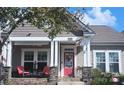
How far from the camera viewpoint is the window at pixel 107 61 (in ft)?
77.7

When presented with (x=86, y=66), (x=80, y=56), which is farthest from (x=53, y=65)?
(x=80, y=56)

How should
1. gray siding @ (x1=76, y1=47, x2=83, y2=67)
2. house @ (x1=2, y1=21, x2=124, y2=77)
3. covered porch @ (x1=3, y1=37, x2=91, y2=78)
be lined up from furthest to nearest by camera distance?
gray siding @ (x1=76, y1=47, x2=83, y2=67) → covered porch @ (x1=3, y1=37, x2=91, y2=78) → house @ (x1=2, y1=21, x2=124, y2=77)

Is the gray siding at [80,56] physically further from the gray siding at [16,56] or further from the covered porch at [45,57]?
the gray siding at [16,56]

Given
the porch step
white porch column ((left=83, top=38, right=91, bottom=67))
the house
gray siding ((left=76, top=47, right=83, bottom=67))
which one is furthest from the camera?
gray siding ((left=76, top=47, right=83, bottom=67))

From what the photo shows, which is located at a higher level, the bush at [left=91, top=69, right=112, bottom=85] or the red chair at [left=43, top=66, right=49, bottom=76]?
the red chair at [left=43, top=66, right=49, bottom=76]

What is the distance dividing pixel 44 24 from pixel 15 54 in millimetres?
10889

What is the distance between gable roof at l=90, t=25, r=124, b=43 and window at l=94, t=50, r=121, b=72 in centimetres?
81

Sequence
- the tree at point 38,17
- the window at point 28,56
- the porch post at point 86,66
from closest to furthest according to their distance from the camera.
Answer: the tree at point 38,17
the porch post at point 86,66
the window at point 28,56

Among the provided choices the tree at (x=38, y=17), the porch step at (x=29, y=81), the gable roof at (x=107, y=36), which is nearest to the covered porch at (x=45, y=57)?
the gable roof at (x=107, y=36)

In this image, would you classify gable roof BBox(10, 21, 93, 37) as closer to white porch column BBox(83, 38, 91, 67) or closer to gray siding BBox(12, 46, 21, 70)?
white porch column BBox(83, 38, 91, 67)

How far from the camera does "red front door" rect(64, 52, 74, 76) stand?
75.5 feet

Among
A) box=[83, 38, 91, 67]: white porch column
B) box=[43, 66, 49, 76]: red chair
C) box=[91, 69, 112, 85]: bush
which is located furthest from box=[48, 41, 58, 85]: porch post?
box=[91, 69, 112, 85]: bush

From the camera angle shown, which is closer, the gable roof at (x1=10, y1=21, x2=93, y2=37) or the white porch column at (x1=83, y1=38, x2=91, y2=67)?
the white porch column at (x1=83, y1=38, x2=91, y2=67)
